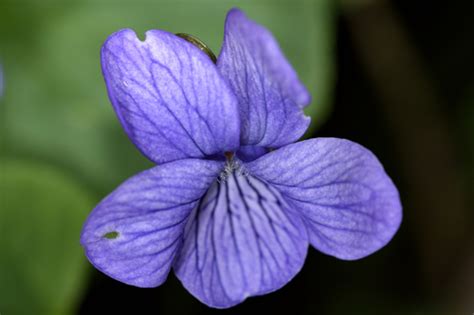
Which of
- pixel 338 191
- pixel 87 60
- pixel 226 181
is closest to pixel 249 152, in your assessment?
pixel 226 181

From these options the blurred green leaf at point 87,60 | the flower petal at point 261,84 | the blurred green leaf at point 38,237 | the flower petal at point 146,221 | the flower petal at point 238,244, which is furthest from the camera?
the blurred green leaf at point 87,60

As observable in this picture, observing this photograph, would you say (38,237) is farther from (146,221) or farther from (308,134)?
(146,221)

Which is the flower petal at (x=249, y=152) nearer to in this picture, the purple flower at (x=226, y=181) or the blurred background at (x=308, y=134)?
the purple flower at (x=226, y=181)

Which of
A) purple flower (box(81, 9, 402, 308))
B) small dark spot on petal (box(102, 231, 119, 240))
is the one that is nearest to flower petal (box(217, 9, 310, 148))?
purple flower (box(81, 9, 402, 308))

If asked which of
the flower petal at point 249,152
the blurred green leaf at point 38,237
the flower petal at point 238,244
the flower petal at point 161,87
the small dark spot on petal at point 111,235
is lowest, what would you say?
the blurred green leaf at point 38,237

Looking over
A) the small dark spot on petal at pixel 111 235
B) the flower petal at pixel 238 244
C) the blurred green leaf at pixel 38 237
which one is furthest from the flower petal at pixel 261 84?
the blurred green leaf at pixel 38 237

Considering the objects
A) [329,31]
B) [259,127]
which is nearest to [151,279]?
[259,127]

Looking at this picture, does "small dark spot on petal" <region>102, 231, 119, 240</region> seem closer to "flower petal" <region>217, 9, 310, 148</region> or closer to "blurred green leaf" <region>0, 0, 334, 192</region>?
"flower petal" <region>217, 9, 310, 148</region>
